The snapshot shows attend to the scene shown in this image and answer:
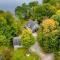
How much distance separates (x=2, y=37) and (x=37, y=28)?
3559mm

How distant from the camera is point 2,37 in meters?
26.7

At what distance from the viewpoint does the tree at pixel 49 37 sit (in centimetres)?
2530

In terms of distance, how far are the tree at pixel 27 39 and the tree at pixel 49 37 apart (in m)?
0.75

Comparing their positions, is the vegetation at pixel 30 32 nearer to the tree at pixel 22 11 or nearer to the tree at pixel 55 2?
the tree at pixel 22 11

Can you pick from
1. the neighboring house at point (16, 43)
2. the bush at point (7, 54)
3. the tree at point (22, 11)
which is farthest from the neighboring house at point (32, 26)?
the bush at point (7, 54)

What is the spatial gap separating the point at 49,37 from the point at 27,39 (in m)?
1.81

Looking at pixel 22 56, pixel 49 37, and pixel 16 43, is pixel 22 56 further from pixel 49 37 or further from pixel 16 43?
pixel 49 37

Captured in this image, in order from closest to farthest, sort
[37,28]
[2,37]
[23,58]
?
[23,58] < [2,37] < [37,28]

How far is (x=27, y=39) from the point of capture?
2572 centimetres

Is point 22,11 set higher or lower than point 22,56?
higher

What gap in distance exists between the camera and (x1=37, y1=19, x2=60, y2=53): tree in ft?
83.0

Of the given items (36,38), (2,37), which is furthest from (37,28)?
(2,37)

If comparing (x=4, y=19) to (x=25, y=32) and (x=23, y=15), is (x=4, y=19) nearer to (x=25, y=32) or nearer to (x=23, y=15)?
(x=25, y=32)

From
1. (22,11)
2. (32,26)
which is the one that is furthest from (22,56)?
(22,11)
